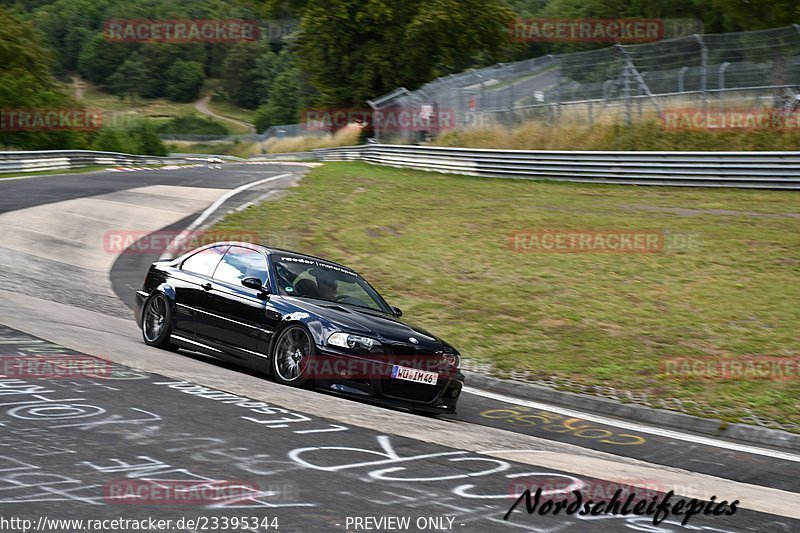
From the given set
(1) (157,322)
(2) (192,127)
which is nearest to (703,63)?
(1) (157,322)

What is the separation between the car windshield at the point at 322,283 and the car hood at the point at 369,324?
0.91ft

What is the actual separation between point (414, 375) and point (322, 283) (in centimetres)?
180

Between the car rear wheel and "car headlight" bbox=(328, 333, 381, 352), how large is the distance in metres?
0.24

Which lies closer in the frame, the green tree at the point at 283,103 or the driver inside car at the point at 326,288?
the driver inside car at the point at 326,288

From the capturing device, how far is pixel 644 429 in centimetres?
930

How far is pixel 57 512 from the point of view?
459 cm

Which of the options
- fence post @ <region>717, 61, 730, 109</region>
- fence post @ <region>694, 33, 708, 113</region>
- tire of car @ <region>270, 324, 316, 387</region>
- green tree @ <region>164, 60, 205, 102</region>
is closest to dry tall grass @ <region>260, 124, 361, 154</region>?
fence post @ <region>694, 33, 708, 113</region>

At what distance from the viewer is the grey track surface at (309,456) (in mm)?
5066

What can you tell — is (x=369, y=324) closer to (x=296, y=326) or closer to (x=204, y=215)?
(x=296, y=326)

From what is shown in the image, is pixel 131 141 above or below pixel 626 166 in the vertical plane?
above

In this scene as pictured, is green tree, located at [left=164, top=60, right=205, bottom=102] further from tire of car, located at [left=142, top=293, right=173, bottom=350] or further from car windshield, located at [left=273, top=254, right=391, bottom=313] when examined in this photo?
car windshield, located at [left=273, top=254, right=391, bottom=313]

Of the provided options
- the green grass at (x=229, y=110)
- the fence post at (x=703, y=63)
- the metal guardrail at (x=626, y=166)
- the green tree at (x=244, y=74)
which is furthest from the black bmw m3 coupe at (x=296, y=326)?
the green tree at (x=244, y=74)

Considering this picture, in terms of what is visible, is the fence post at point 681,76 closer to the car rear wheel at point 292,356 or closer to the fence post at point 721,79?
the fence post at point 721,79

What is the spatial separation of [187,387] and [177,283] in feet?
10.1
